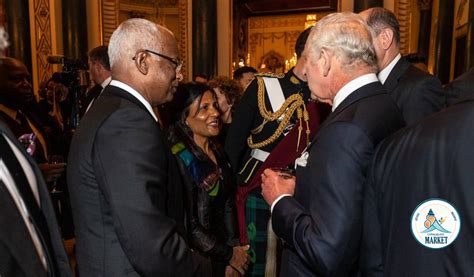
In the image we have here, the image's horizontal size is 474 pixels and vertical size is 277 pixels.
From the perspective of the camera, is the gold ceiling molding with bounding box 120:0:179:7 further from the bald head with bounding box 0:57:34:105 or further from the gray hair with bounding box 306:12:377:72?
the gray hair with bounding box 306:12:377:72

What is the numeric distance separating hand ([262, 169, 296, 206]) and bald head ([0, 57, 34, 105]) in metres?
2.10

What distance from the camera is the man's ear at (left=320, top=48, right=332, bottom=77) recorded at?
4.11ft

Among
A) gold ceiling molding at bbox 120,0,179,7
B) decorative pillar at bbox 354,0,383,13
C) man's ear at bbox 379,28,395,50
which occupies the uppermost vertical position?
gold ceiling molding at bbox 120,0,179,7

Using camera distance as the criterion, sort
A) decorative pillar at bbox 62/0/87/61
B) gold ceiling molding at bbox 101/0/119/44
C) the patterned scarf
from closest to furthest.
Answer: the patterned scarf → decorative pillar at bbox 62/0/87/61 → gold ceiling molding at bbox 101/0/119/44

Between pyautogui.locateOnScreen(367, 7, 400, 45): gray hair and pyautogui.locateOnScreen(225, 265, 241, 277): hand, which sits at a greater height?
pyautogui.locateOnScreen(367, 7, 400, 45): gray hair

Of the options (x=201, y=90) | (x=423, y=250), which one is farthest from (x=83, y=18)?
(x=423, y=250)

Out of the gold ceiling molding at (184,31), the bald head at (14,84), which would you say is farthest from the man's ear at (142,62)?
the gold ceiling molding at (184,31)

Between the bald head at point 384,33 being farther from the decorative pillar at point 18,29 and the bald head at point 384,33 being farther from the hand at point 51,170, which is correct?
the decorative pillar at point 18,29

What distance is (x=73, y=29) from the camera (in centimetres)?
814

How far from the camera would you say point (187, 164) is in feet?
6.74

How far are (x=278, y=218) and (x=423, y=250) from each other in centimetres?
49

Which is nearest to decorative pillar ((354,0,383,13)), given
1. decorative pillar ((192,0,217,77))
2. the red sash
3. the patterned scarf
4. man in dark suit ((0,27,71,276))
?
decorative pillar ((192,0,217,77))

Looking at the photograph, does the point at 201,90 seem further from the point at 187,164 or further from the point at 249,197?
the point at 249,197

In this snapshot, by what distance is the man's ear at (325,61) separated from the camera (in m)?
1.25
